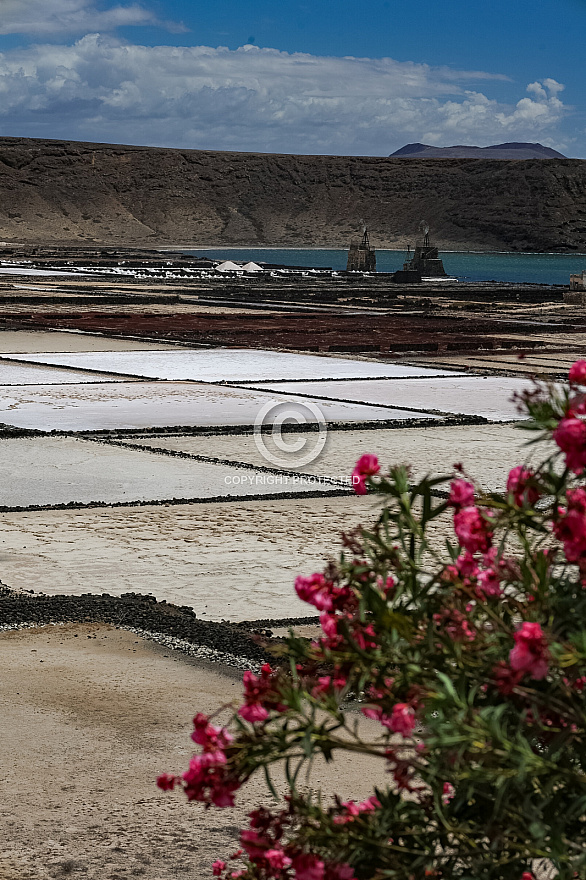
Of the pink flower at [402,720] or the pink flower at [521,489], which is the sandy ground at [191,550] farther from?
the pink flower at [402,720]

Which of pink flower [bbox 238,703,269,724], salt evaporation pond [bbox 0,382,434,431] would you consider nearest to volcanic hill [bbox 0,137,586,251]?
salt evaporation pond [bbox 0,382,434,431]

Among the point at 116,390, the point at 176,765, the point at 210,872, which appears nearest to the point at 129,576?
the point at 176,765

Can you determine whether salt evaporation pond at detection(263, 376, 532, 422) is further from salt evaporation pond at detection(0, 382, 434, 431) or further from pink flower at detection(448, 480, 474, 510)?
pink flower at detection(448, 480, 474, 510)

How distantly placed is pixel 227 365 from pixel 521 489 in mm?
17499

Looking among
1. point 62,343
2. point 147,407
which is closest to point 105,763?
point 147,407

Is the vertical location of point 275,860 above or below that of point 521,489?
below

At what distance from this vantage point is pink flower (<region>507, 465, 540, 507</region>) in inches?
92.1

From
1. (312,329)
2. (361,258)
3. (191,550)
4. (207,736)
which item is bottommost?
(191,550)

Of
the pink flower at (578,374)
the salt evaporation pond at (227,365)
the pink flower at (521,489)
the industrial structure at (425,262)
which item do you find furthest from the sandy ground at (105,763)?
the industrial structure at (425,262)

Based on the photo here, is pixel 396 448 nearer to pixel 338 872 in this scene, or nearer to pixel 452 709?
pixel 338 872

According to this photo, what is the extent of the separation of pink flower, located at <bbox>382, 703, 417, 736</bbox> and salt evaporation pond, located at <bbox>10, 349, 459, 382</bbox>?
1542cm

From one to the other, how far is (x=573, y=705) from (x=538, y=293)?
4831cm

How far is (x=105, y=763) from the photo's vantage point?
14.0 ft

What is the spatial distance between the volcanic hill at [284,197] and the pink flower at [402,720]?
125 meters
